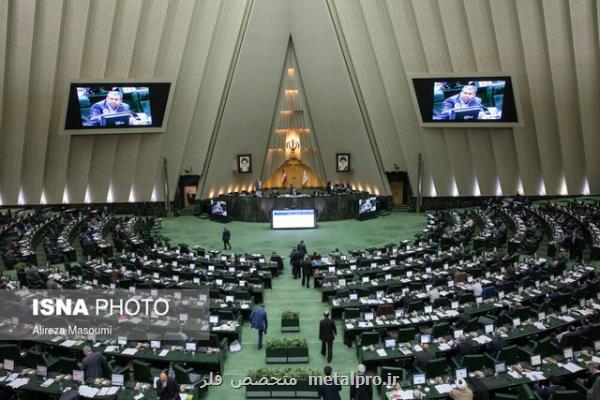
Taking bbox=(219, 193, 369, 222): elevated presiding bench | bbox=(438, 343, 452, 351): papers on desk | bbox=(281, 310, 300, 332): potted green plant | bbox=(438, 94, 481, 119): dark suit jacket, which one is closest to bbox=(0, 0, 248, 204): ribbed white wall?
bbox=(219, 193, 369, 222): elevated presiding bench

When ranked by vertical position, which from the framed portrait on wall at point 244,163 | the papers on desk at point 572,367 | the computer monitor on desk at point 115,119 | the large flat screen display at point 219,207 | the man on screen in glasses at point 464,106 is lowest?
the papers on desk at point 572,367

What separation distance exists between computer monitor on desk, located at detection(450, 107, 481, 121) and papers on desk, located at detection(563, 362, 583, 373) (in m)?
22.7

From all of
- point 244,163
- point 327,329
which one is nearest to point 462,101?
point 244,163

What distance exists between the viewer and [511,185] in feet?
110

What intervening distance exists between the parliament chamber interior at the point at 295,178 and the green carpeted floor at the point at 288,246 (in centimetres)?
11

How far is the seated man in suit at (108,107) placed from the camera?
97.5ft

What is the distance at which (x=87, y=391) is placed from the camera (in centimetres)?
888

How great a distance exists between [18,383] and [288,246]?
15.6 m

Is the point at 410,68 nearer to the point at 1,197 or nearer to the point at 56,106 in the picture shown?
the point at 56,106

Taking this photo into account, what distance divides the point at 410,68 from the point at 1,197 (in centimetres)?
2776

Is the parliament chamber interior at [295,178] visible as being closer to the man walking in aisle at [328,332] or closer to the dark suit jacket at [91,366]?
the man walking in aisle at [328,332]

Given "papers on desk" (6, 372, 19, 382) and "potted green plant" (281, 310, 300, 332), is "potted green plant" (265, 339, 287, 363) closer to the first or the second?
"potted green plant" (281, 310, 300, 332)

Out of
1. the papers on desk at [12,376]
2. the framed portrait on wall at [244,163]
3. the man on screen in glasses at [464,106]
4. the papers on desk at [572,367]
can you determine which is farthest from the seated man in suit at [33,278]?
the man on screen in glasses at [464,106]

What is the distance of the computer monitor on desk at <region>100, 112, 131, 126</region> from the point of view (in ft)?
98.6
